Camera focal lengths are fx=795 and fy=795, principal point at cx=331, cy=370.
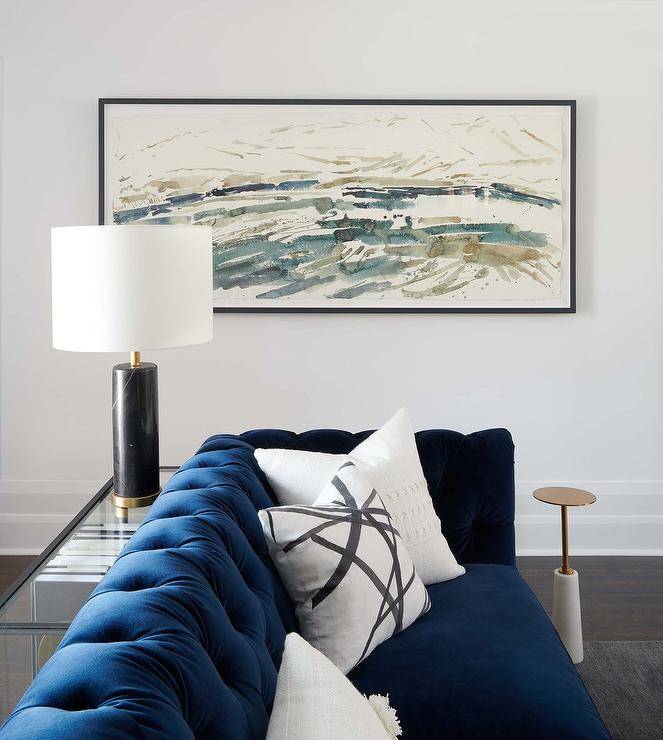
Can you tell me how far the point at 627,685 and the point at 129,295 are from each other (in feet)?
6.32

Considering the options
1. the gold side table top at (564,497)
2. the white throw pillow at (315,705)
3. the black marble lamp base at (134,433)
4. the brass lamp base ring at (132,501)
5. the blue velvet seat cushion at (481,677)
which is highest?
the black marble lamp base at (134,433)

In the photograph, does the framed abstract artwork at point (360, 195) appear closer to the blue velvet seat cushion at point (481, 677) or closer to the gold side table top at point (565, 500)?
Result: the gold side table top at point (565, 500)

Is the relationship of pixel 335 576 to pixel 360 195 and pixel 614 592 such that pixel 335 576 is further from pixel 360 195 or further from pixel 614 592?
pixel 360 195

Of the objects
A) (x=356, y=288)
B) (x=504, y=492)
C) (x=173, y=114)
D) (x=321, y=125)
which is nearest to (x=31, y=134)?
(x=173, y=114)

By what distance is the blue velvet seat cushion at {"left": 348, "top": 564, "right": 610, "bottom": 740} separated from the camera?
1.56m

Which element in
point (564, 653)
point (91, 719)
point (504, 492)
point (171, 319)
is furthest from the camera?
point (504, 492)

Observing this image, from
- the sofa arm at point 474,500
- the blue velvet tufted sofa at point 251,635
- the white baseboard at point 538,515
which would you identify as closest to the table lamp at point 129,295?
the blue velvet tufted sofa at point 251,635

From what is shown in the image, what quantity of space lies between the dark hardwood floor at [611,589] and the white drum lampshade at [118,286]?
5.87 ft

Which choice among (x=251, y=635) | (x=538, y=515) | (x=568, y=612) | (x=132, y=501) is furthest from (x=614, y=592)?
(x=251, y=635)

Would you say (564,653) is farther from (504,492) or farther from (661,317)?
(661,317)

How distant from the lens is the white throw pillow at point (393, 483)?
2027 millimetres

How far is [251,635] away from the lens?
133 centimetres

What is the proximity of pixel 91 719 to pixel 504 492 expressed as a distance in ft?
5.67

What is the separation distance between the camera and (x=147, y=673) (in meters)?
0.92
